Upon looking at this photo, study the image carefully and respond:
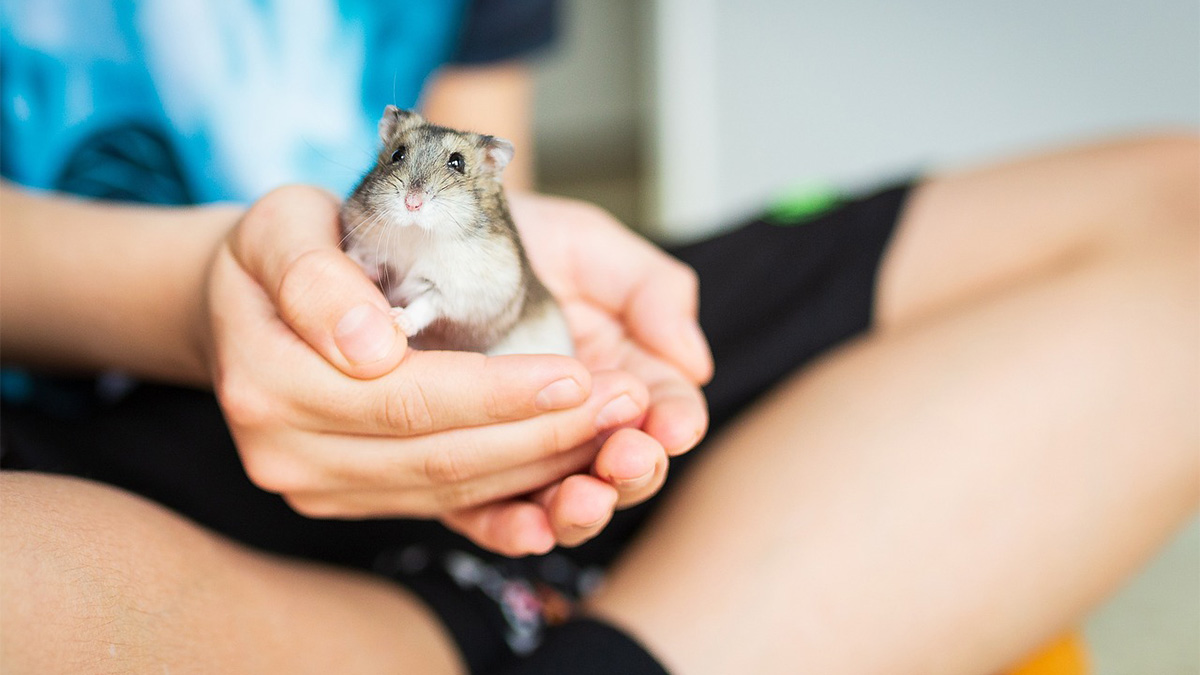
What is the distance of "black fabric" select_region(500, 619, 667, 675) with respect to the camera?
3.34 feet

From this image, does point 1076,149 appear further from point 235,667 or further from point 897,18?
point 897,18

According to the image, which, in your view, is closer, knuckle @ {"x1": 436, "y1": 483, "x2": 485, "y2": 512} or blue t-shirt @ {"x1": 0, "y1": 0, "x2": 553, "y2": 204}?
knuckle @ {"x1": 436, "y1": 483, "x2": 485, "y2": 512}

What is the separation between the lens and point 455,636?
3.85 feet

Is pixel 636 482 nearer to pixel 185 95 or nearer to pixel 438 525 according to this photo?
pixel 438 525

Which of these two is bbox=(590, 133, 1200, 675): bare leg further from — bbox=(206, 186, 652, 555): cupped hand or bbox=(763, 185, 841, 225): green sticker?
bbox=(763, 185, 841, 225): green sticker

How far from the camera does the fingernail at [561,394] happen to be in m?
0.85

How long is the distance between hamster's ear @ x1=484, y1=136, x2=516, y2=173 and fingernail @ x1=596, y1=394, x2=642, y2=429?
29cm

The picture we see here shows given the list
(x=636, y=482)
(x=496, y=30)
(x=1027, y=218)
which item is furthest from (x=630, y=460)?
(x=496, y=30)

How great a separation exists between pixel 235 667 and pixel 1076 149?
1724 mm

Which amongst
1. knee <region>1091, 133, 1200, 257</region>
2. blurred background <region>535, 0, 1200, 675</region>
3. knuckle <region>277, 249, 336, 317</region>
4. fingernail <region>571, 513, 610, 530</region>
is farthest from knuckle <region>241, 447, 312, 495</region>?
blurred background <region>535, 0, 1200, 675</region>

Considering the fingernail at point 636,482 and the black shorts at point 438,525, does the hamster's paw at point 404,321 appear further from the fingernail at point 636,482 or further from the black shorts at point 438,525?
A: the black shorts at point 438,525

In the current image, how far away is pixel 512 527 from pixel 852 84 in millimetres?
3404

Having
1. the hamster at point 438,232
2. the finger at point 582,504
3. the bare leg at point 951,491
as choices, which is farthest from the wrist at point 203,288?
the bare leg at point 951,491

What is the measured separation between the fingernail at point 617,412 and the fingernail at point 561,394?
6cm
